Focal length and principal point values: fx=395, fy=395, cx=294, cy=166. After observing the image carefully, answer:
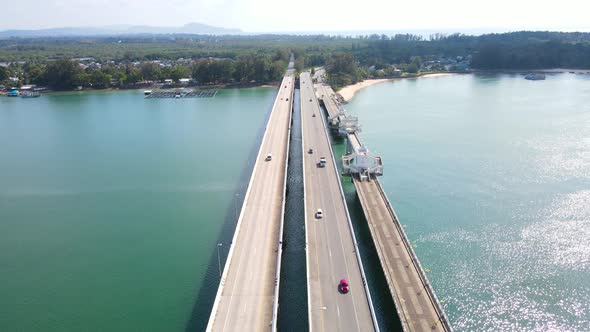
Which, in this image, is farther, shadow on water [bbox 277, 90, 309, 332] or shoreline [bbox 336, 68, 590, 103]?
shoreline [bbox 336, 68, 590, 103]

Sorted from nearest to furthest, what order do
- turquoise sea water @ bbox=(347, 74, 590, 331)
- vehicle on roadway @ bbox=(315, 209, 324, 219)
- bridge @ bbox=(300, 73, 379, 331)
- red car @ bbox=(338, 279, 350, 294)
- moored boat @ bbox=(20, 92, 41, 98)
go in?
bridge @ bbox=(300, 73, 379, 331) → red car @ bbox=(338, 279, 350, 294) → turquoise sea water @ bbox=(347, 74, 590, 331) → vehicle on roadway @ bbox=(315, 209, 324, 219) → moored boat @ bbox=(20, 92, 41, 98)

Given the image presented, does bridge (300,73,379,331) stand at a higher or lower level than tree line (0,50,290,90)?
lower

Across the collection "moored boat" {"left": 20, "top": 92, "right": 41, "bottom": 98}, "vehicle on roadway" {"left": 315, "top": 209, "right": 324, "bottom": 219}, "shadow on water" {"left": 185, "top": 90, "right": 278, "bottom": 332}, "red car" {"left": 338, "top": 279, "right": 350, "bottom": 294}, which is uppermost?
"moored boat" {"left": 20, "top": 92, "right": 41, "bottom": 98}

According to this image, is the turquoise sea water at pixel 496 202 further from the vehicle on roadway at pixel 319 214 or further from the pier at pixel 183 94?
the pier at pixel 183 94

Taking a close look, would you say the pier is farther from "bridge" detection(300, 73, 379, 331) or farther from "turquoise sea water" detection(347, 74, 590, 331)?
"bridge" detection(300, 73, 379, 331)

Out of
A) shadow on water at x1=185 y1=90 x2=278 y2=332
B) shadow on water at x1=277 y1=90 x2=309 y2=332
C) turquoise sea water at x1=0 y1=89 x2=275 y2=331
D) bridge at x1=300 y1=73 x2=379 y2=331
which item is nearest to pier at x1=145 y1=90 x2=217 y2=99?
turquoise sea water at x1=0 y1=89 x2=275 y2=331

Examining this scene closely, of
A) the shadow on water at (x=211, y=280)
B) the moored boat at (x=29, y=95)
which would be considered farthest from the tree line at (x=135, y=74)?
the shadow on water at (x=211, y=280)

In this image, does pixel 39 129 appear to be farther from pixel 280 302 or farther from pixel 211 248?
pixel 280 302

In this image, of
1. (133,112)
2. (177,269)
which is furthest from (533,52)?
(177,269)
